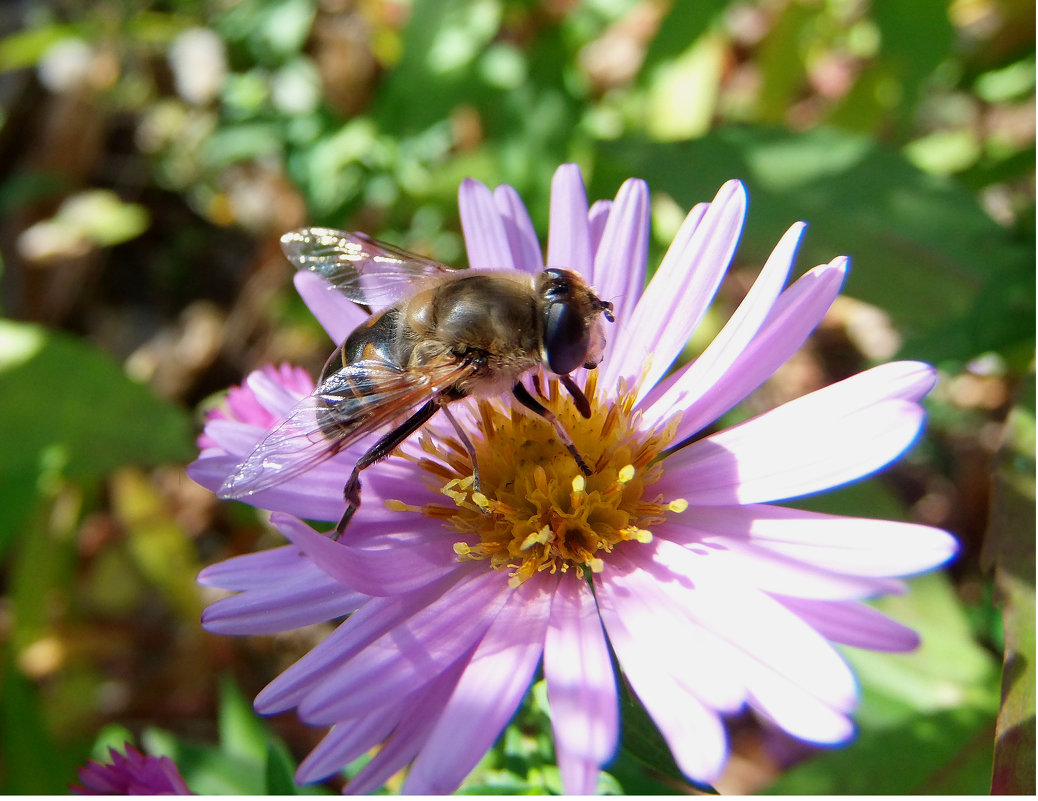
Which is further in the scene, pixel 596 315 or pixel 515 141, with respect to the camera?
pixel 515 141

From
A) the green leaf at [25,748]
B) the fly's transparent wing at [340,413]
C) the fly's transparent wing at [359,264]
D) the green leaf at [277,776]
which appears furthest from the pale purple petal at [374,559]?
the green leaf at [25,748]

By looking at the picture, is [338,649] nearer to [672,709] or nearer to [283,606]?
[283,606]

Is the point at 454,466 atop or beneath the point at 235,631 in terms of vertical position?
atop

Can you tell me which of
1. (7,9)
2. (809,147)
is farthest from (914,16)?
(7,9)

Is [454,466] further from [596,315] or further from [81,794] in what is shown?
[81,794]

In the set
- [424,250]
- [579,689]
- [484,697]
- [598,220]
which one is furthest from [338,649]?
[424,250]

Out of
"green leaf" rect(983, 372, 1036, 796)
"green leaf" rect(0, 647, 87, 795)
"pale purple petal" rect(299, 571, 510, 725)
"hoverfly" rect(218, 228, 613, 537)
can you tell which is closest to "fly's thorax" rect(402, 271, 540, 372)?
"hoverfly" rect(218, 228, 613, 537)
